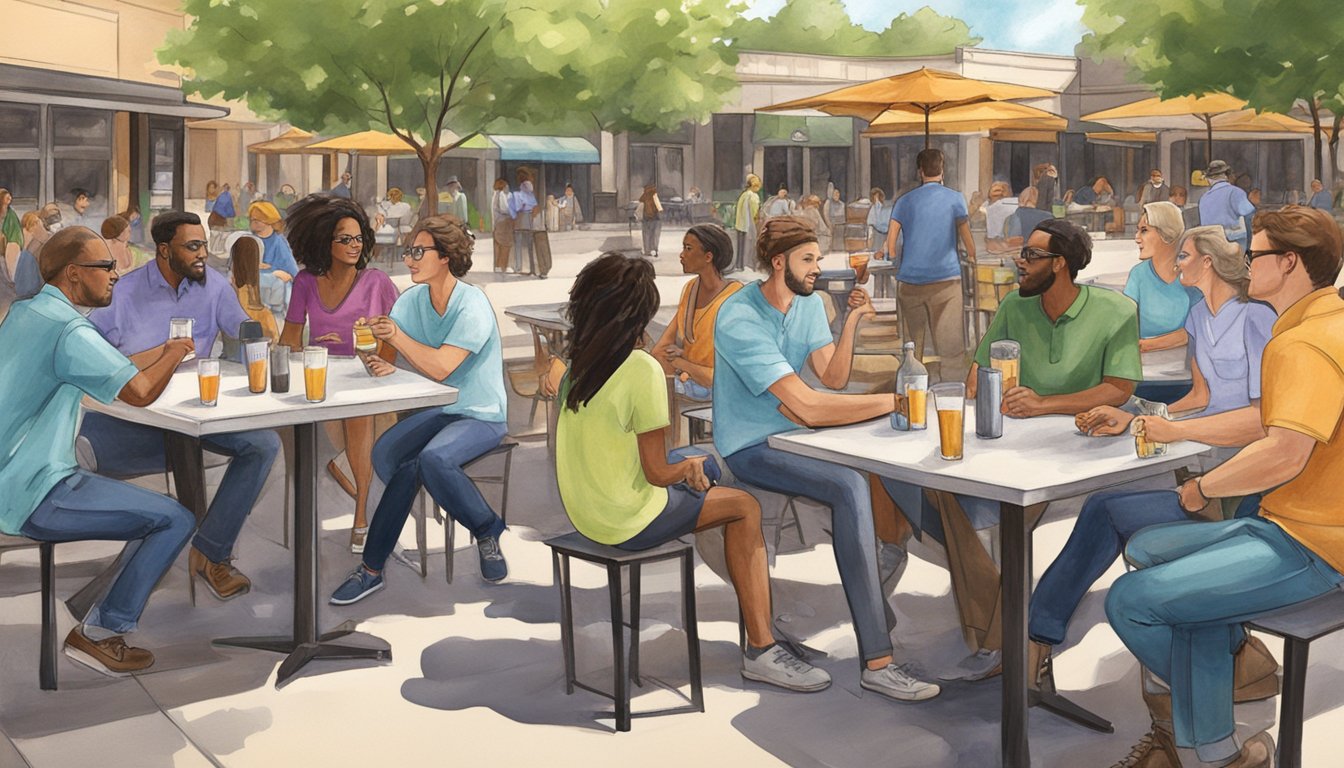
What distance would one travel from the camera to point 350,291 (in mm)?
A: 6508

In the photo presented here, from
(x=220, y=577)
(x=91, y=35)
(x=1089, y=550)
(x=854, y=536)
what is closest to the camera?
(x=1089, y=550)

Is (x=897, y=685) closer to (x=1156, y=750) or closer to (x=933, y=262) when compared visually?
(x=1156, y=750)

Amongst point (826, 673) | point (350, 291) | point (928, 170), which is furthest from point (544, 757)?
point (928, 170)

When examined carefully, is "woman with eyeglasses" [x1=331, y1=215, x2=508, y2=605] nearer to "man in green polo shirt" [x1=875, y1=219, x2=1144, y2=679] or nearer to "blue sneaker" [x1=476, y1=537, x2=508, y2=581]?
"blue sneaker" [x1=476, y1=537, x2=508, y2=581]

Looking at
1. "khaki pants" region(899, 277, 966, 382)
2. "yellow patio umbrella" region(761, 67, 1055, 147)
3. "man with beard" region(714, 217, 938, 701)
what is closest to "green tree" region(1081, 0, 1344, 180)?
"yellow patio umbrella" region(761, 67, 1055, 147)

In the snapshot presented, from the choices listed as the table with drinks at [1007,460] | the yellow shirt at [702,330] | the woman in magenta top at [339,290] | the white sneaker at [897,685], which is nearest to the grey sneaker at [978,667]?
the white sneaker at [897,685]

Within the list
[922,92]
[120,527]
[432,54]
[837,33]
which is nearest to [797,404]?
[120,527]

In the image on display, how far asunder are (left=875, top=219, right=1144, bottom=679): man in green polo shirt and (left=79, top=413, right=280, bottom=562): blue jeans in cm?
244

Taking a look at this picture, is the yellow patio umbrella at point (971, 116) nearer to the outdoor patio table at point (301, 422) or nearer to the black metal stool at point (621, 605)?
the outdoor patio table at point (301, 422)

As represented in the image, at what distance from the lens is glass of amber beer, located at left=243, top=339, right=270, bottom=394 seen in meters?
5.34

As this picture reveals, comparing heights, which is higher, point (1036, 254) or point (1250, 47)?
point (1250, 47)

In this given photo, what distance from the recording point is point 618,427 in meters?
4.45

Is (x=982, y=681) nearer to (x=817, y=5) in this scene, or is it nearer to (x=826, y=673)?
(x=826, y=673)

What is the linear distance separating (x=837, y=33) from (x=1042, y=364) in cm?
7725
